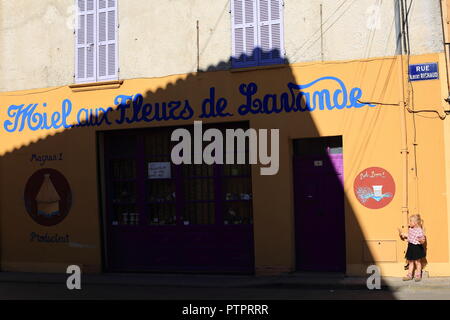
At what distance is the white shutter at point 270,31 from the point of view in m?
13.3

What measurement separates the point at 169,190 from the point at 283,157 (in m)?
2.64

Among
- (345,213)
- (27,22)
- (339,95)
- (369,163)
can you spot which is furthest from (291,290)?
(27,22)

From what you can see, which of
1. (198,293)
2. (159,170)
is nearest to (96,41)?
(159,170)

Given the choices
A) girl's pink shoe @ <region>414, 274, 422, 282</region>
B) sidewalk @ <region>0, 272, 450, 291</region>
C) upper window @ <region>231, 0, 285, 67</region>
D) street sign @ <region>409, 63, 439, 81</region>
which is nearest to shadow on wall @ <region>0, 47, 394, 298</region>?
upper window @ <region>231, 0, 285, 67</region>

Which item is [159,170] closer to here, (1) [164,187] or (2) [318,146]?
(1) [164,187]

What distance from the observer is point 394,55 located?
12.5 meters

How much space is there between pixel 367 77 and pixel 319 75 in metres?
0.89

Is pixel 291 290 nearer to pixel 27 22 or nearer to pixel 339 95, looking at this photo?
pixel 339 95

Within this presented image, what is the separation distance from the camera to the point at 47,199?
15133 millimetres

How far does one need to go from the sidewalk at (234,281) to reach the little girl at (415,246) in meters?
0.18

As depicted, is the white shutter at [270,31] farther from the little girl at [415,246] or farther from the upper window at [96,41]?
the little girl at [415,246]

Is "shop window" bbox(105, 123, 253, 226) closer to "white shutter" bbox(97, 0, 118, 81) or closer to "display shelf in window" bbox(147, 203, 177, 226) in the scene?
"display shelf in window" bbox(147, 203, 177, 226)

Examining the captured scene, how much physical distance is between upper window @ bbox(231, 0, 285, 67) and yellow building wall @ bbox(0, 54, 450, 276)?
275mm

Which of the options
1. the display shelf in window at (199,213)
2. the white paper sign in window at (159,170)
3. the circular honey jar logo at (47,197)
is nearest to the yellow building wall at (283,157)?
the circular honey jar logo at (47,197)
